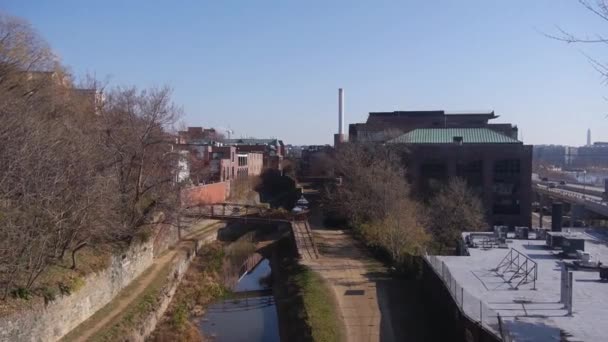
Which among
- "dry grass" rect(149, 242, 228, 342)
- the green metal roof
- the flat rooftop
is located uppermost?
the green metal roof

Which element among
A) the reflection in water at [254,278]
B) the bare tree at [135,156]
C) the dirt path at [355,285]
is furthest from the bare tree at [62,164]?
the dirt path at [355,285]

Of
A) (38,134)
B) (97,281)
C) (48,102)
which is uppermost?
(48,102)

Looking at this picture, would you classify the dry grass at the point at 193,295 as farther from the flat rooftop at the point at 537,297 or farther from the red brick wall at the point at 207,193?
the flat rooftop at the point at 537,297

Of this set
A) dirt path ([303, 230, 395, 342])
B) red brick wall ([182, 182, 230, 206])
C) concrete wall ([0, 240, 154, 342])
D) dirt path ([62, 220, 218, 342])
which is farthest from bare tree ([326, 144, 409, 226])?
→ concrete wall ([0, 240, 154, 342])

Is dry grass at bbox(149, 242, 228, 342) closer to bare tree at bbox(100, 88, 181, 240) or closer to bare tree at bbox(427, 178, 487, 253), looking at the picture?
bare tree at bbox(100, 88, 181, 240)

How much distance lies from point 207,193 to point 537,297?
3475 cm

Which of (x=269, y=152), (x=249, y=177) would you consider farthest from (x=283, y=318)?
(x=269, y=152)

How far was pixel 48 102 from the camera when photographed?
1077 inches

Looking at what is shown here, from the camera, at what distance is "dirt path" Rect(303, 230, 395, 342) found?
19.9 metres

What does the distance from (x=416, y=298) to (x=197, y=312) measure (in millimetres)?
9483

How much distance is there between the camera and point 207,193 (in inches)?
1922

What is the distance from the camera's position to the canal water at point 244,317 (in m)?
23.1

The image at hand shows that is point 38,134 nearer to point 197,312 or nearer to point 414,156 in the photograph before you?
point 197,312

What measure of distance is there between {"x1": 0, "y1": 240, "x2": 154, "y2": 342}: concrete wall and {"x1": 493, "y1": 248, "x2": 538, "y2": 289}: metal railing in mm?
14286
